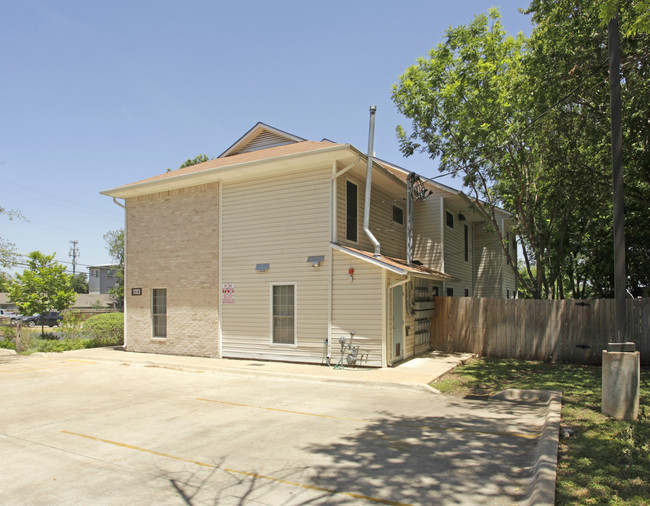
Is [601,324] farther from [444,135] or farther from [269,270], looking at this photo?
[269,270]

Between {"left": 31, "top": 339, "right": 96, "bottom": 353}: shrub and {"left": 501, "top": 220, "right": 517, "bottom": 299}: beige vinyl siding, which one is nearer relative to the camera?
{"left": 31, "top": 339, "right": 96, "bottom": 353}: shrub

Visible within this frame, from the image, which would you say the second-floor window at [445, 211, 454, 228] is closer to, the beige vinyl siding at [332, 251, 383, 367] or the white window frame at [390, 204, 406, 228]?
the white window frame at [390, 204, 406, 228]

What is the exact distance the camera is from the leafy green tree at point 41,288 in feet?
68.1

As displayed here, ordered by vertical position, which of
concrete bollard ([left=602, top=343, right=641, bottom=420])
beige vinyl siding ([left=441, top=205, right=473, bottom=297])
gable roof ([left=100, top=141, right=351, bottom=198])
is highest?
gable roof ([left=100, top=141, right=351, bottom=198])

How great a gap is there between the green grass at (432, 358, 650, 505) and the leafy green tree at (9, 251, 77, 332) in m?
18.2

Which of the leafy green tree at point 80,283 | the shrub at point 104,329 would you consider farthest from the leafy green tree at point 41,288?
the leafy green tree at point 80,283

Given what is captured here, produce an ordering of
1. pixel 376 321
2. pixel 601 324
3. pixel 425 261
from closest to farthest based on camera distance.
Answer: pixel 376 321, pixel 601 324, pixel 425 261

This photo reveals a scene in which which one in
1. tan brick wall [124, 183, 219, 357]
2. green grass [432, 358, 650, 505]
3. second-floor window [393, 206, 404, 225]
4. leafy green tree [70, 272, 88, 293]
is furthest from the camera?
leafy green tree [70, 272, 88, 293]

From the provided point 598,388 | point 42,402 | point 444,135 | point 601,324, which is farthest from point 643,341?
point 42,402

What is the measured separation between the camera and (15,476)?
5.11 m

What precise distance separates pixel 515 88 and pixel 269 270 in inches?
375

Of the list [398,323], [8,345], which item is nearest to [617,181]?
[398,323]

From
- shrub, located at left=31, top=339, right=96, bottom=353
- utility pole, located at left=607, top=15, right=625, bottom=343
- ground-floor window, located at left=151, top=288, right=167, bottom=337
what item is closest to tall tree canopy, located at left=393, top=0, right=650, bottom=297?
utility pole, located at left=607, top=15, right=625, bottom=343

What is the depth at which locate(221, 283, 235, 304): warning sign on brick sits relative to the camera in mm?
14820
